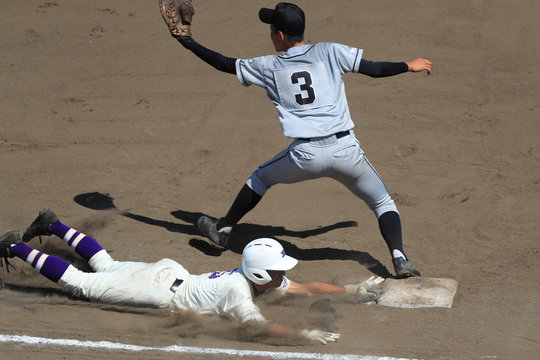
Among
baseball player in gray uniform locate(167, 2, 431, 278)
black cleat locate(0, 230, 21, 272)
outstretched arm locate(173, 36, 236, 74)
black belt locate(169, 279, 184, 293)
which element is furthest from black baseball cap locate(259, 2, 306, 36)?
black cleat locate(0, 230, 21, 272)

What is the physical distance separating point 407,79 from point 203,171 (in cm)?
308

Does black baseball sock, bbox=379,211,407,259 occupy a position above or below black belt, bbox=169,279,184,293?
above

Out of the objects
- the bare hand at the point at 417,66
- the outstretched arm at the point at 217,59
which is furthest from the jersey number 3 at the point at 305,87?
the bare hand at the point at 417,66

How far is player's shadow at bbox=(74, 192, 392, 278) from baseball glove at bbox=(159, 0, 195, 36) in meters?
1.87

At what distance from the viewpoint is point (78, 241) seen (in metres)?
5.82

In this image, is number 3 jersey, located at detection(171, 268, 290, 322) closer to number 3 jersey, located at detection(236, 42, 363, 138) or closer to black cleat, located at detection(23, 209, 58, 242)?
number 3 jersey, located at detection(236, 42, 363, 138)

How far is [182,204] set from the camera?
7234 mm

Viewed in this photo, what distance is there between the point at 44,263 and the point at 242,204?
167cm

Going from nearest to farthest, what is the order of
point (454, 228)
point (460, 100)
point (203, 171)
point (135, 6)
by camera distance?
point (454, 228)
point (203, 171)
point (460, 100)
point (135, 6)

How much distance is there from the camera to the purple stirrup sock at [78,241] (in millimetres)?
5742

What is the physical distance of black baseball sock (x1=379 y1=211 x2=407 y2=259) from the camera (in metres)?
5.82

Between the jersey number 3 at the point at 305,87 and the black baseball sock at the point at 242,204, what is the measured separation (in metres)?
0.95

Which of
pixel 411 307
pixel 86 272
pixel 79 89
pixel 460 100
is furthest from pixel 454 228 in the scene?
pixel 79 89

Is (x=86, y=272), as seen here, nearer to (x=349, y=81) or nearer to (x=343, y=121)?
(x=343, y=121)
